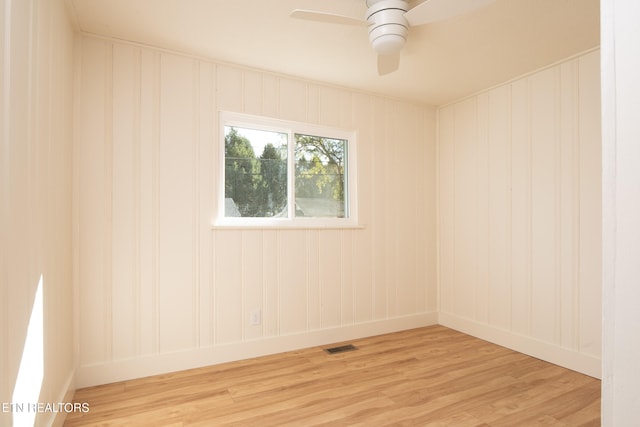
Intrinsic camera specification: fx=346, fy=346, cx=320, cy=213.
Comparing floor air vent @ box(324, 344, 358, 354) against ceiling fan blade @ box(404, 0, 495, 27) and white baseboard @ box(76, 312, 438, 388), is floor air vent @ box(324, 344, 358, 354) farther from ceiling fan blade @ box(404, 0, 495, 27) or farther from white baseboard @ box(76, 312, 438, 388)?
ceiling fan blade @ box(404, 0, 495, 27)

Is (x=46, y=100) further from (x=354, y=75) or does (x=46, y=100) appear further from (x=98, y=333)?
(x=354, y=75)

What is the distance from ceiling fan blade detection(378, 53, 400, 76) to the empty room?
32 millimetres

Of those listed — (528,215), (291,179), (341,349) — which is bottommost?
(341,349)

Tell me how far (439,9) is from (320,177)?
178 cm

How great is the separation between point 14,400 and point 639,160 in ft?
5.90

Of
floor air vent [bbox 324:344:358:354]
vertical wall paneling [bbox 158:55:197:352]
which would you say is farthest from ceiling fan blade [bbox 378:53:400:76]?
floor air vent [bbox 324:344:358:354]

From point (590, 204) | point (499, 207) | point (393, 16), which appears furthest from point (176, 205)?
point (590, 204)

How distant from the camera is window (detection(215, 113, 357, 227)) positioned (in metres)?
2.91

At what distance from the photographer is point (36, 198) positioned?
1457 millimetres

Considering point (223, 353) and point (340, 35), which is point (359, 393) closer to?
point (223, 353)

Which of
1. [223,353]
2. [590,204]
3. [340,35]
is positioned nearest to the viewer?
[340,35]

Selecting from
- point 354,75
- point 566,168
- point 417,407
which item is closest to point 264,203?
point 354,75

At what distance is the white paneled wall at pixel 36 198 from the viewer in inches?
44.4

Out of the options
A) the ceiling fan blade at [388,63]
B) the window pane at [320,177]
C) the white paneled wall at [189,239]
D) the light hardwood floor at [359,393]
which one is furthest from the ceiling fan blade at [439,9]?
the light hardwood floor at [359,393]
